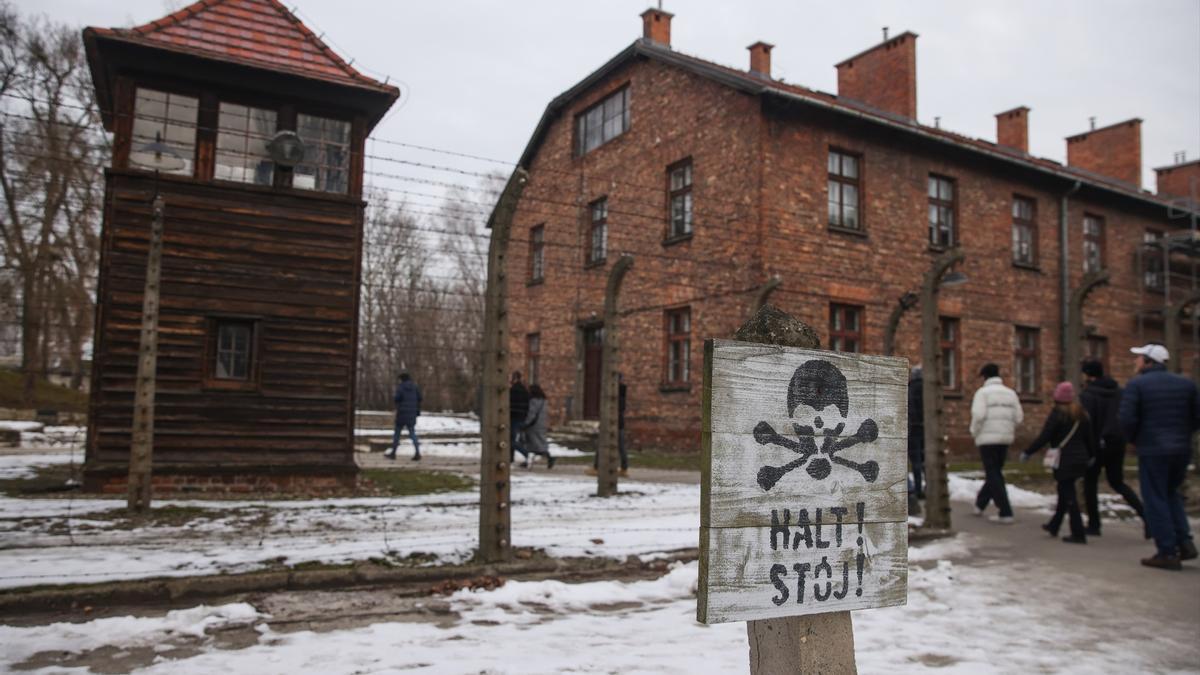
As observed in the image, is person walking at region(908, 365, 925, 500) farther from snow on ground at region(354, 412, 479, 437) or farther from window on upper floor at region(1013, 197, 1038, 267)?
snow on ground at region(354, 412, 479, 437)

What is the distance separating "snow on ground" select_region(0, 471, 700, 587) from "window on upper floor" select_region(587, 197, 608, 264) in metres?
10.8

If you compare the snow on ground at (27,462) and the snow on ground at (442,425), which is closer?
the snow on ground at (27,462)

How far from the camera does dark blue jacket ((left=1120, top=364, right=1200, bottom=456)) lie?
6.75 metres

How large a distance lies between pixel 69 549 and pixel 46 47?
21.5m

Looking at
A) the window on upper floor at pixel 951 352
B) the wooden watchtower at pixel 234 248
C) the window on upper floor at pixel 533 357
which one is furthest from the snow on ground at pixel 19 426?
the window on upper floor at pixel 951 352

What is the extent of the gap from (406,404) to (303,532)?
8.17 m

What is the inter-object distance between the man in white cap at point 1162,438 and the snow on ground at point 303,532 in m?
3.66

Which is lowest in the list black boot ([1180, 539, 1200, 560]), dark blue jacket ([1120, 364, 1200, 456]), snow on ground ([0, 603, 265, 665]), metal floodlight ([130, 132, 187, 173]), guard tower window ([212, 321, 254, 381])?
snow on ground ([0, 603, 265, 665])

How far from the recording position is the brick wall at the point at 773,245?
53.2 ft

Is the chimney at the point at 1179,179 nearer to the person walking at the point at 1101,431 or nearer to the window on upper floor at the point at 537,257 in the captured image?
the window on upper floor at the point at 537,257

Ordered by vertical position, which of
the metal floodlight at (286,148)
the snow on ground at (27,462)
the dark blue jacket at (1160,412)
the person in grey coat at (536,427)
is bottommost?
the snow on ground at (27,462)

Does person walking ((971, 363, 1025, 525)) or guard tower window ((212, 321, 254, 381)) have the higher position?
guard tower window ((212, 321, 254, 381))

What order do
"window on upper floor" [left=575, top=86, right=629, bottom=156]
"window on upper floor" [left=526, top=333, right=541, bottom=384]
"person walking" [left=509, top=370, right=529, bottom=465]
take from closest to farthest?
"person walking" [left=509, top=370, right=529, bottom=465], "window on upper floor" [left=575, top=86, right=629, bottom=156], "window on upper floor" [left=526, top=333, right=541, bottom=384]

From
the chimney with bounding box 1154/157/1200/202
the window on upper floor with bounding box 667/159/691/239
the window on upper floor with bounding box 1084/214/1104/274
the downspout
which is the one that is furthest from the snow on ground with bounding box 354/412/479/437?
the chimney with bounding box 1154/157/1200/202
